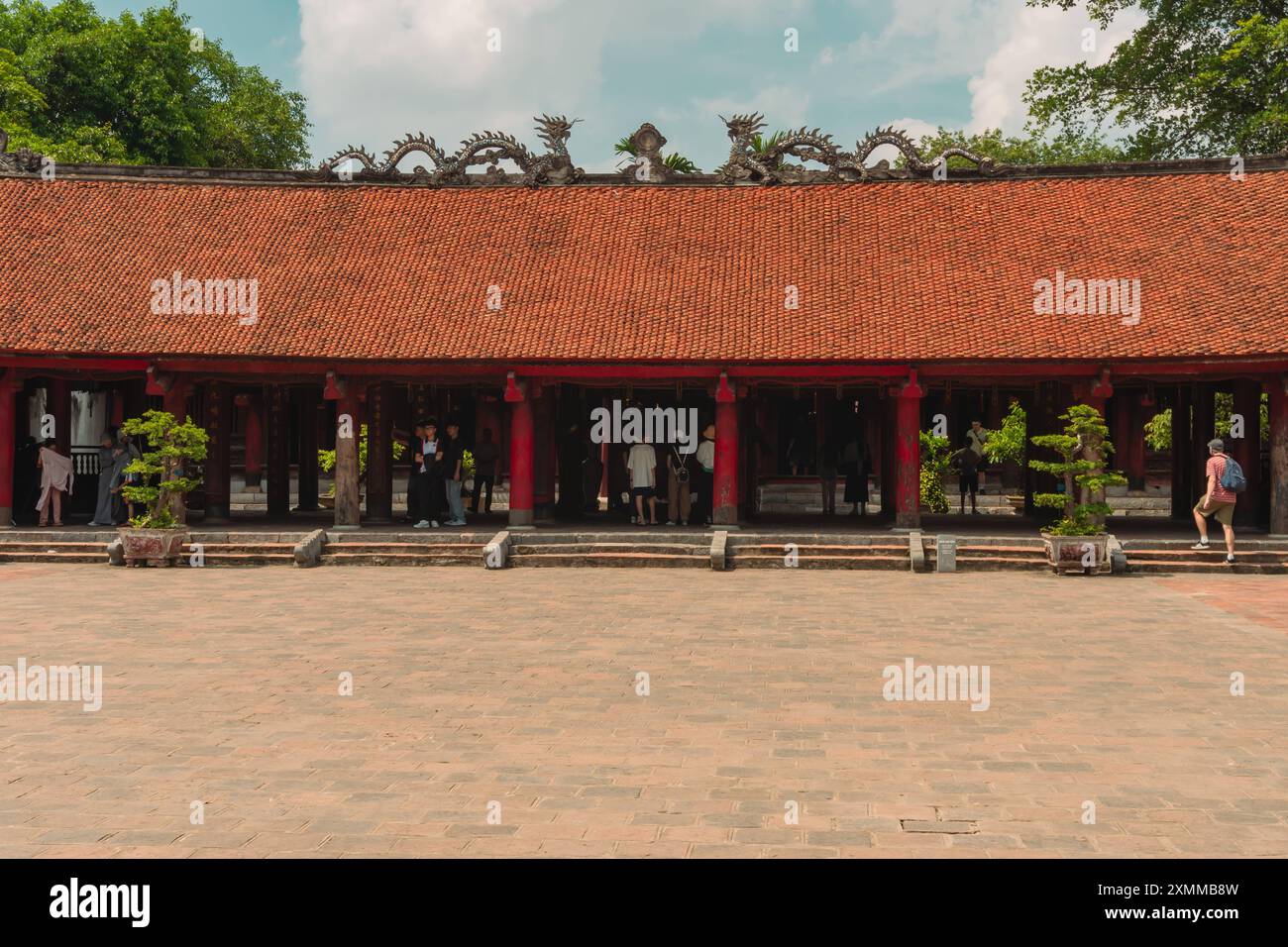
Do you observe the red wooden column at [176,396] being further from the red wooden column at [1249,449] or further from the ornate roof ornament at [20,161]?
the red wooden column at [1249,449]

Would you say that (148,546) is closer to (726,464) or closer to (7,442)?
(7,442)

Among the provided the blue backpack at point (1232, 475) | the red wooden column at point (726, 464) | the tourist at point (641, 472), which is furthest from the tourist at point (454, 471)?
the blue backpack at point (1232, 475)

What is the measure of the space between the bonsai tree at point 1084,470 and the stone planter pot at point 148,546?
12483mm

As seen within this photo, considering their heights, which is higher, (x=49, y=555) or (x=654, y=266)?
(x=654, y=266)

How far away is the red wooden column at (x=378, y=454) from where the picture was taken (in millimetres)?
21172

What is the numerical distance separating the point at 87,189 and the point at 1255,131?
28224 millimetres

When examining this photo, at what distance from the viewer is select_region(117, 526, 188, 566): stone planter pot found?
17312mm

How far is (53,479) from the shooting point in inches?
783

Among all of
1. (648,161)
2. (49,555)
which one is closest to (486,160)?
(648,161)

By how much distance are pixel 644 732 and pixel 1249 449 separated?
16051mm

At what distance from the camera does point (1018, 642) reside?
10.5m

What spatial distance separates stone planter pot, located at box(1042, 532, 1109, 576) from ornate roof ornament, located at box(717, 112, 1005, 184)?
9079 millimetres

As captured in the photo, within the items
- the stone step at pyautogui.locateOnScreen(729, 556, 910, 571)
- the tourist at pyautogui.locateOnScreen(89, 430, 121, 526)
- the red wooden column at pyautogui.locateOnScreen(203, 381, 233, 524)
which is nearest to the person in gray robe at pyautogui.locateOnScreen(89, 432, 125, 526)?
the tourist at pyautogui.locateOnScreen(89, 430, 121, 526)

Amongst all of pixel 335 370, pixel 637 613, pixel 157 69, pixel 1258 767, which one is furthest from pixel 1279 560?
pixel 157 69
